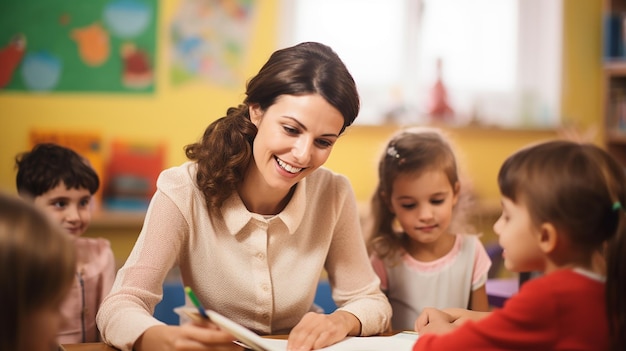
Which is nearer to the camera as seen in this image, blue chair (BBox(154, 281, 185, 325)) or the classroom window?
blue chair (BBox(154, 281, 185, 325))

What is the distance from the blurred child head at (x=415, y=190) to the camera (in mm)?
1883

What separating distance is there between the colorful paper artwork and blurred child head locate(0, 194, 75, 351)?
247 centimetres

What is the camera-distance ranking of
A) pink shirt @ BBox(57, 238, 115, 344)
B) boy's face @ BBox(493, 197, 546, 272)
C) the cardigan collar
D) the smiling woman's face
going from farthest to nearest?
pink shirt @ BBox(57, 238, 115, 344), the cardigan collar, the smiling woman's face, boy's face @ BBox(493, 197, 546, 272)

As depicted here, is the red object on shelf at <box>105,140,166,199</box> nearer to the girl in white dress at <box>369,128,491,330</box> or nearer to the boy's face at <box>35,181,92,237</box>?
the boy's face at <box>35,181,92,237</box>

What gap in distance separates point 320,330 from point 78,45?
2280mm

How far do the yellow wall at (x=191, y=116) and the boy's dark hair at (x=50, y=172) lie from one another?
907mm

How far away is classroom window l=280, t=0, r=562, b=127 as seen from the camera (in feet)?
12.3

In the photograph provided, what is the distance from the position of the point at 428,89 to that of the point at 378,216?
195 cm

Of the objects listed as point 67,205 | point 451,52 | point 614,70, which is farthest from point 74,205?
point 614,70

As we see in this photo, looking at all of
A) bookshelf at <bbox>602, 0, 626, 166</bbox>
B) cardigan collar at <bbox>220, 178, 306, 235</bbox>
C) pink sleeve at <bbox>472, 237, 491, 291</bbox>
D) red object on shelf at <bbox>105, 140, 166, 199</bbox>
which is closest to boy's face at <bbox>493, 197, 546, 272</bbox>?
cardigan collar at <bbox>220, 178, 306, 235</bbox>

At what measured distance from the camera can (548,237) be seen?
1080 mm

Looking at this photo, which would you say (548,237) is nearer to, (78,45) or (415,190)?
(415,190)

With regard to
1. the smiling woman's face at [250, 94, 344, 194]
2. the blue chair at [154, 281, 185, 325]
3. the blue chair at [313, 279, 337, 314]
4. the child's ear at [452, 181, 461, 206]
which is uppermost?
the smiling woman's face at [250, 94, 344, 194]

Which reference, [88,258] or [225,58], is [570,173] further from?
[225,58]
